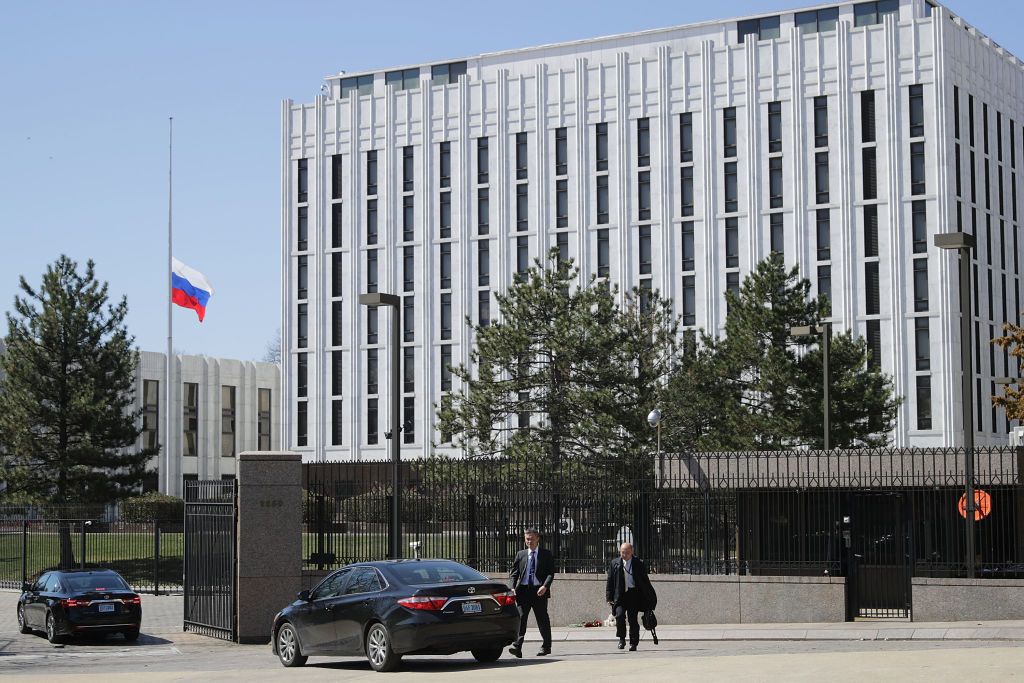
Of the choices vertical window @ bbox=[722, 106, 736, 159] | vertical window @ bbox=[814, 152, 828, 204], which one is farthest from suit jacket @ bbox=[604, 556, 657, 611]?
vertical window @ bbox=[722, 106, 736, 159]

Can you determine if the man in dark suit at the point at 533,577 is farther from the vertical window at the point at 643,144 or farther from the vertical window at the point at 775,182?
the vertical window at the point at 643,144

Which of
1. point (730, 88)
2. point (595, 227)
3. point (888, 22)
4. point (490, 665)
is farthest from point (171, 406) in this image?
point (490, 665)

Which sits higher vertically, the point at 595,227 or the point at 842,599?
the point at 595,227

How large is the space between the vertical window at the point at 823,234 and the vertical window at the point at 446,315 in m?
21.4

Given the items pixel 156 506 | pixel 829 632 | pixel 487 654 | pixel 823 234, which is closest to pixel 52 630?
pixel 487 654

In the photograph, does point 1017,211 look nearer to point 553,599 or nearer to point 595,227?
point 595,227

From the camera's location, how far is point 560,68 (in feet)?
267

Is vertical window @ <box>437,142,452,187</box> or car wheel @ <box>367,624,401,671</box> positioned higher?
vertical window @ <box>437,142,452,187</box>

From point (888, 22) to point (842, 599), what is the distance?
5479 centimetres

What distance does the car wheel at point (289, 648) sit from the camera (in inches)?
769

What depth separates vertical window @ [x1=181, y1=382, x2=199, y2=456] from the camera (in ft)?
323

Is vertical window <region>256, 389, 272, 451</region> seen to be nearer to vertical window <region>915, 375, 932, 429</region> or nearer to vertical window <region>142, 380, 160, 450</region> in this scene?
vertical window <region>142, 380, 160, 450</region>

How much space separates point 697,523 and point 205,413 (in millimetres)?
78778

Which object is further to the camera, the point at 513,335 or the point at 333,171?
the point at 333,171
